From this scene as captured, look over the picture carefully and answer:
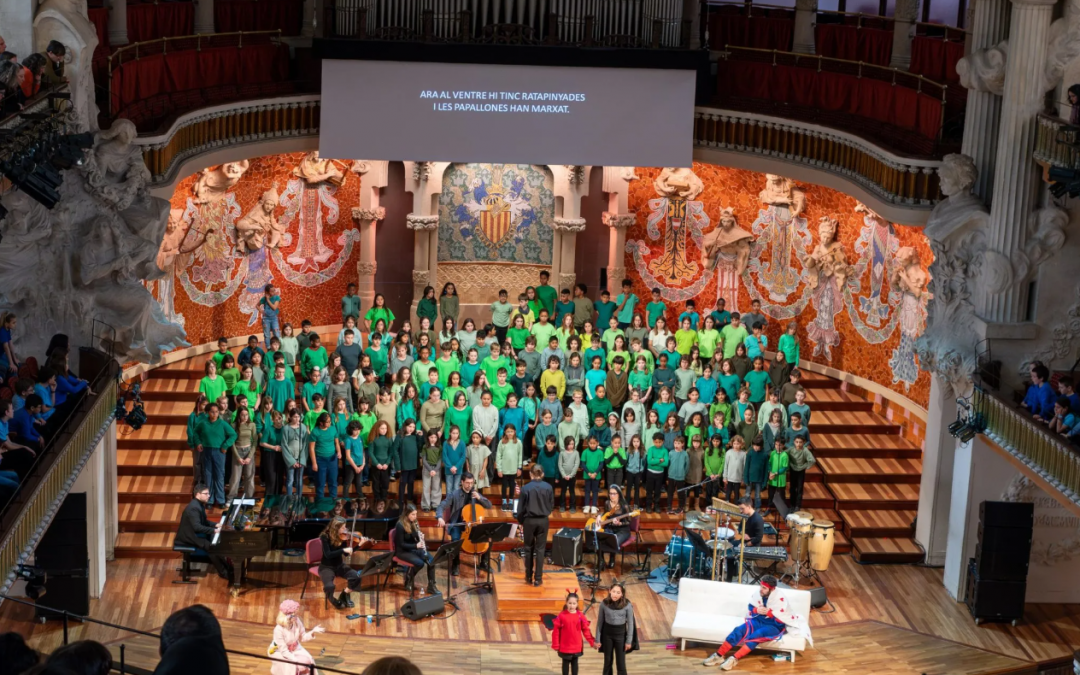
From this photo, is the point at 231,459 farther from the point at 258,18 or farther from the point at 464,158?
the point at 258,18

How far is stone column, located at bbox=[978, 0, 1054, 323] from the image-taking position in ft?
52.7

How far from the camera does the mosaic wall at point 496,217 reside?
22859 mm

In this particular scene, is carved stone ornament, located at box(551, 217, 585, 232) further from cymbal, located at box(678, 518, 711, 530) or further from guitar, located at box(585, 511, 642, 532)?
cymbal, located at box(678, 518, 711, 530)

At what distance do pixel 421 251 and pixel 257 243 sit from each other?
240 cm

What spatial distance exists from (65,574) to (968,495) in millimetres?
9639

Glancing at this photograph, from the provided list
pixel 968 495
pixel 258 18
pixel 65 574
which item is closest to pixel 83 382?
pixel 65 574

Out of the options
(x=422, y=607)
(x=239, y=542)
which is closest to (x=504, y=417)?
(x=422, y=607)

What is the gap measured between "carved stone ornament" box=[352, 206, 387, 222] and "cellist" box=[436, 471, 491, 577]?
6.34 metres

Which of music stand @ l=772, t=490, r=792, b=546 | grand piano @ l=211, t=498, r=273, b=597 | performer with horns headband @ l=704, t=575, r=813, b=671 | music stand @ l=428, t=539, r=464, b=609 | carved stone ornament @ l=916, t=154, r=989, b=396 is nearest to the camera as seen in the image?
performer with horns headband @ l=704, t=575, r=813, b=671

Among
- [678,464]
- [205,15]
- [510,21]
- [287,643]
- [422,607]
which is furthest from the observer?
[205,15]

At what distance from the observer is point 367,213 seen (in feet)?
74.0

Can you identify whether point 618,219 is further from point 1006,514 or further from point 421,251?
point 1006,514

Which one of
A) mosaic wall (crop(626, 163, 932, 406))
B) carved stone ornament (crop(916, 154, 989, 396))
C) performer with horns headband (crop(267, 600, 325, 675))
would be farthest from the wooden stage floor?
mosaic wall (crop(626, 163, 932, 406))

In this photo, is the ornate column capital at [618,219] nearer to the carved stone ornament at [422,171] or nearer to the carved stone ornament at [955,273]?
the carved stone ornament at [422,171]
